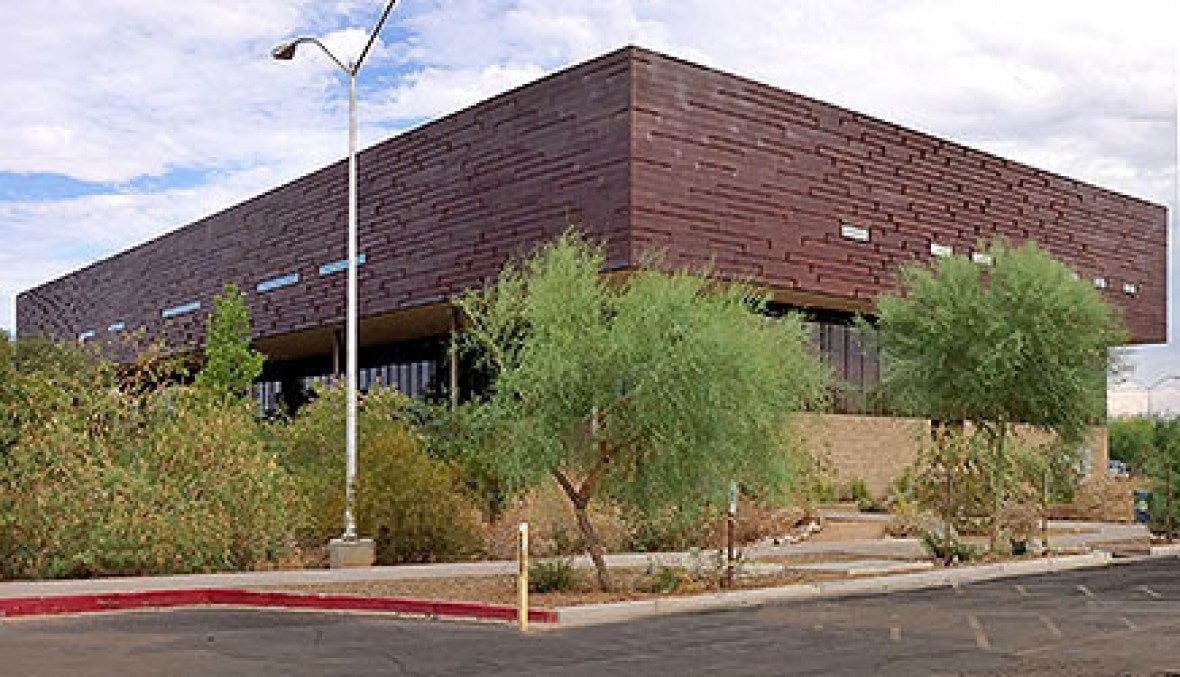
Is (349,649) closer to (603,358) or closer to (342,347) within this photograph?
(603,358)

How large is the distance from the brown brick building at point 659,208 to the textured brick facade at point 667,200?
0.07 metres

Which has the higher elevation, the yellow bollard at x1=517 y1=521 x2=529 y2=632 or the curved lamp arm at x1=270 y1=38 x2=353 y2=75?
the curved lamp arm at x1=270 y1=38 x2=353 y2=75

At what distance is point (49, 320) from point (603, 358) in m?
74.5

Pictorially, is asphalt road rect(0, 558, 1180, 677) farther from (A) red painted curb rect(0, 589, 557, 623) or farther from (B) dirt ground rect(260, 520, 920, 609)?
(B) dirt ground rect(260, 520, 920, 609)

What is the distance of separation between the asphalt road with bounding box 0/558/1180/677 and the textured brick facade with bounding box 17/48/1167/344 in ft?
44.5

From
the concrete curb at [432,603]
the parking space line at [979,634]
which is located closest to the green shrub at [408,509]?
the concrete curb at [432,603]

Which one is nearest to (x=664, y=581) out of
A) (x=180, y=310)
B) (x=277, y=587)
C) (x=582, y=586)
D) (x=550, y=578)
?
(x=582, y=586)

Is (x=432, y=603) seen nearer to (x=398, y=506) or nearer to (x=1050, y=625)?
(x=1050, y=625)

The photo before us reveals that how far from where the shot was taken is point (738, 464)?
62.9ft

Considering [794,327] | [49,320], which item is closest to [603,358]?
[794,327]

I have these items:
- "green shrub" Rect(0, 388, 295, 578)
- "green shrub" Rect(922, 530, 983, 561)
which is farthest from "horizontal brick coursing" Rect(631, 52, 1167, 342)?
"green shrub" Rect(0, 388, 295, 578)

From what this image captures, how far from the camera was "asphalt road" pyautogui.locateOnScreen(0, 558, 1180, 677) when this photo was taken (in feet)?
41.9

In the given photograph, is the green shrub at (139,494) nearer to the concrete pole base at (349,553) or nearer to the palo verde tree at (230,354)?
the concrete pole base at (349,553)

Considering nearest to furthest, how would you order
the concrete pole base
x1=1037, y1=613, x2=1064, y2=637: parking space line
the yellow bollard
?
x1=1037, y1=613, x2=1064, y2=637: parking space line, the yellow bollard, the concrete pole base
